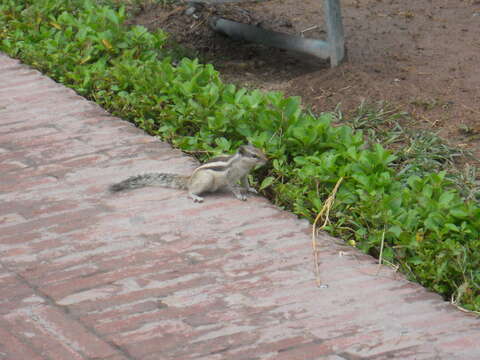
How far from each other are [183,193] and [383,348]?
183 cm

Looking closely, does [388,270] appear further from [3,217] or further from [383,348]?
[3,217]

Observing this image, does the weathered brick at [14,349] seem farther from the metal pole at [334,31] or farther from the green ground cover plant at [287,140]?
the metal pole at [334,31]

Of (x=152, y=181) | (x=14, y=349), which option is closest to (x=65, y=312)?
(x=14, y=349)

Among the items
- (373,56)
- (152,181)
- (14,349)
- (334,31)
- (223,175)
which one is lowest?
(14,349)

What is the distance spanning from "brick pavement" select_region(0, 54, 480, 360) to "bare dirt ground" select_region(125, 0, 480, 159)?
5.63 ft

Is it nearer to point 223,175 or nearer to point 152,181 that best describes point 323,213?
point 223,175

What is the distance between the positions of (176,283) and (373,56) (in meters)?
3.72

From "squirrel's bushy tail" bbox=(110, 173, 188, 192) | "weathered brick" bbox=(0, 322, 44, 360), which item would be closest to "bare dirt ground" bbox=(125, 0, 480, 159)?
"squirrel's bushy tail" bbox=(110, 173, 188, 192)

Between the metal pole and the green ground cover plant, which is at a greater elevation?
the metal pole

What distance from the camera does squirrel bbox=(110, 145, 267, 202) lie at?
478 cm

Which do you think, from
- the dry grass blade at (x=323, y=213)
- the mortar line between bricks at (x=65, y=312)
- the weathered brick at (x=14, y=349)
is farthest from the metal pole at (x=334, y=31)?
the weathered brick at (x=14, y=349)

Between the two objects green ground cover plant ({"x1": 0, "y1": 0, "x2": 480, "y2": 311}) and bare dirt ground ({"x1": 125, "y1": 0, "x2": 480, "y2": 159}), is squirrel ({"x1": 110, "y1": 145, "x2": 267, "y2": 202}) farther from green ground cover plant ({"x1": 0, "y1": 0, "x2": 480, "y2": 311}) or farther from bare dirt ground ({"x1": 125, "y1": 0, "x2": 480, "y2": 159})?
bare dirt ground ({"x1": 125, "y1": 0, "x2": 480, "y2": 159})

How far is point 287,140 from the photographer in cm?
517

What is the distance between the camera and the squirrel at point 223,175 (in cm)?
478
